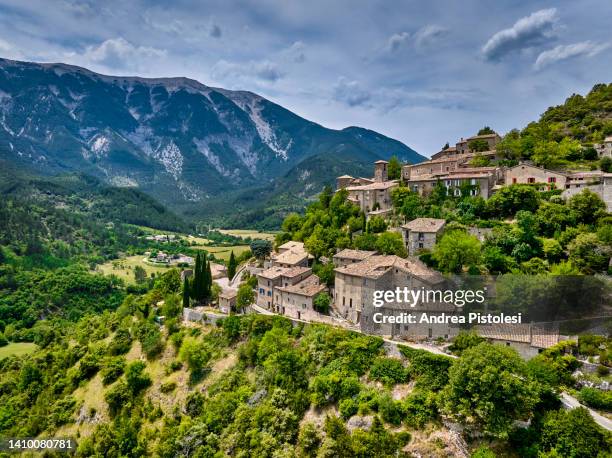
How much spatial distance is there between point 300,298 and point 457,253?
2183 cm

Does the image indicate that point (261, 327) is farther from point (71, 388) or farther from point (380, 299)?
point (71, 388)

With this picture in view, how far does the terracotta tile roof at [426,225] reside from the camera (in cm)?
5456

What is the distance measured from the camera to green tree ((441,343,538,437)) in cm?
3100

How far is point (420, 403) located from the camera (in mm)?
36406

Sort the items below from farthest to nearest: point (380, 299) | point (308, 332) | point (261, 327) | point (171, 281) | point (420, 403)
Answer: point (171, 281)
point (261, 327)
point (308, 332)
point (380, 299)
point (420, 403)

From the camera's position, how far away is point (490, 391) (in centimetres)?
3147

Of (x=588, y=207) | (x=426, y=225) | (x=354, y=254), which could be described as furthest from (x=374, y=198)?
(x=588, y=207)

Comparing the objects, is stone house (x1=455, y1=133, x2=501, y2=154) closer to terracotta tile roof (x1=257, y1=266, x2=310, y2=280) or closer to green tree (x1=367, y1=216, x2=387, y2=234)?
green tree (x1=367, y1=216, x2=387, y2=234)

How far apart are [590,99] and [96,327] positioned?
122640mm

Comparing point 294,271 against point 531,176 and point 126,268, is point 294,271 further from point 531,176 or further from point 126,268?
point 126,268

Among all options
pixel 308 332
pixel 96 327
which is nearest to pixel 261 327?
pixel 308 332

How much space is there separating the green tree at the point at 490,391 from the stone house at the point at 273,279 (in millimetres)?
28315

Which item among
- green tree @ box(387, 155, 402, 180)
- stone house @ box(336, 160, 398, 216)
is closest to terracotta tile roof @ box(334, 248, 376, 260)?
stone house @ box(336, 160, 398, 216)

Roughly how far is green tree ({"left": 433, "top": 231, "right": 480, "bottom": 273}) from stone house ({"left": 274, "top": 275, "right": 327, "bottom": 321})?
16.8m
